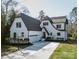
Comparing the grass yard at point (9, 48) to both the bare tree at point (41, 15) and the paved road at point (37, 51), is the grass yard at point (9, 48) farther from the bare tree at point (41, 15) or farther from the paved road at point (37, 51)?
the bare tree at point (41, 15)

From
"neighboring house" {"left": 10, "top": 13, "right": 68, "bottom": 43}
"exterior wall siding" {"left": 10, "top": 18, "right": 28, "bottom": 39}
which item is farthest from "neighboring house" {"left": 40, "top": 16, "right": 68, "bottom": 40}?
"exterior wall siding" {"left": 10, "top": 18, "right": 28, "bottom": 39}

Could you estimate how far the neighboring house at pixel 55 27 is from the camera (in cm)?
175

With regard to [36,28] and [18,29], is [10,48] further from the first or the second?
[36,28]

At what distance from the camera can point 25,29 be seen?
1870 millimetres

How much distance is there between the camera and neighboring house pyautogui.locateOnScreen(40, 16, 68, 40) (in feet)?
5.73

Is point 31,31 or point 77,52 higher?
point 31,31

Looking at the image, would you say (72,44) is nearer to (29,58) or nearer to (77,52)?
(77,52)

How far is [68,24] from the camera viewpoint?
68.0 inches

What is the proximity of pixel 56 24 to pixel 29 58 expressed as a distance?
479 mm

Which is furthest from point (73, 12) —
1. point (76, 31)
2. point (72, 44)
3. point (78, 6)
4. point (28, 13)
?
point (28, 13)

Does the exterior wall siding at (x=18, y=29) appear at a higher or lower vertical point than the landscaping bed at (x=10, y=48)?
higher

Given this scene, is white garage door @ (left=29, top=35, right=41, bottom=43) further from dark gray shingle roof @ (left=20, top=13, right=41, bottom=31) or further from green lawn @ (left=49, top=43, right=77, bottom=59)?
green lawn @ (left=49, top=43, right=77, bottom=59)

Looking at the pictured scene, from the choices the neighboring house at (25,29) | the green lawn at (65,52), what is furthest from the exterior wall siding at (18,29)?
the green lawn at (65,52)

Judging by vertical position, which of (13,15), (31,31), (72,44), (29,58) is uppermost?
(13,15)
